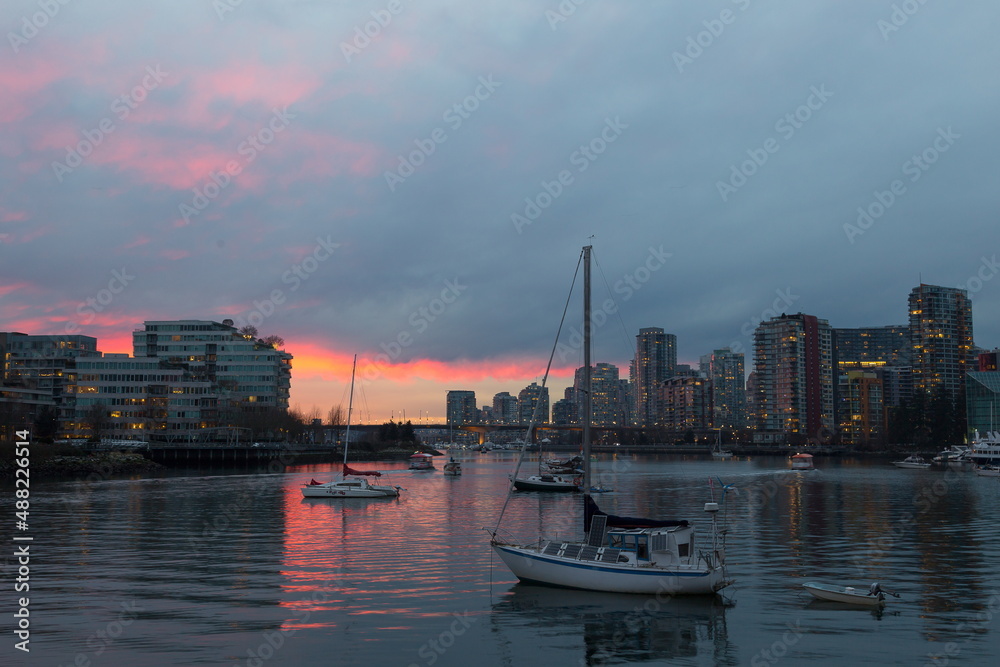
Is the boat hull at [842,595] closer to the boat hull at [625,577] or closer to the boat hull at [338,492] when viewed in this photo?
the boat hull at [625,577]

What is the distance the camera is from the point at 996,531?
63906 mm

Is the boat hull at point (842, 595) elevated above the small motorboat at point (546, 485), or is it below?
above

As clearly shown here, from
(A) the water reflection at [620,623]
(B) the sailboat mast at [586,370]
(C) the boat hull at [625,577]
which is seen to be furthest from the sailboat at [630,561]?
(B) the sailboat mast at [586,370]

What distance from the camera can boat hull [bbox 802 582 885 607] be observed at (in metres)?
36.3

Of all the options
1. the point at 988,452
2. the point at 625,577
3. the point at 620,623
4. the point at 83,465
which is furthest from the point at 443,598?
the point at 988,452

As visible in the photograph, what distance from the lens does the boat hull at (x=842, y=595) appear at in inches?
1431

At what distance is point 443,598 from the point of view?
3850 centimetres

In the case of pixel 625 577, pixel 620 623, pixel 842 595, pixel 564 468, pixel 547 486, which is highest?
pixel 625 577

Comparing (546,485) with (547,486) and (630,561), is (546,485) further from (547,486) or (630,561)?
(630,561)

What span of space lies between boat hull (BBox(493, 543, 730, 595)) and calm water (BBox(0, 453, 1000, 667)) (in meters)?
0.57

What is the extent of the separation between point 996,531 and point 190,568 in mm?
58945

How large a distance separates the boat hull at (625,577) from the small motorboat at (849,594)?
4091mm

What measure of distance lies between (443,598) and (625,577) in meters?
8.57

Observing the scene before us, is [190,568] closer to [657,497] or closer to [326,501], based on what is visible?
[326,501]
